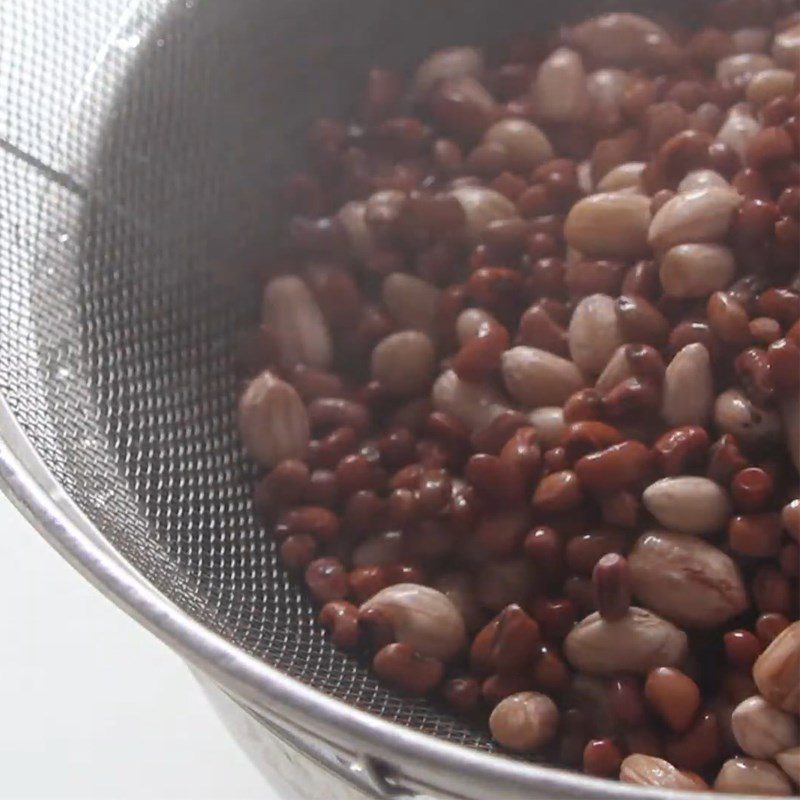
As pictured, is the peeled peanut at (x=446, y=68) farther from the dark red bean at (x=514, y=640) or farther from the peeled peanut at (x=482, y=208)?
the dark red bean at (x=514, y=640)

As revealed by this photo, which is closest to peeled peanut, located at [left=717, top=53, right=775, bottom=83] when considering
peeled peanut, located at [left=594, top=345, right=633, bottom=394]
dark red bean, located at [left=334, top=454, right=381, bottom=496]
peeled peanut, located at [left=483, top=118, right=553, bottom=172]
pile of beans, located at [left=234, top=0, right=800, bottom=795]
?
pile of beans, located at [left=234, top=0, right=800, bottom=795]

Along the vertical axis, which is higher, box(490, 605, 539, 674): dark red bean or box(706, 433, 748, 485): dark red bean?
box(706, 433, 748, 485): dark red bean

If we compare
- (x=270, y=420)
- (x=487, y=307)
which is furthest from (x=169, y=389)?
(x=487, y=307)

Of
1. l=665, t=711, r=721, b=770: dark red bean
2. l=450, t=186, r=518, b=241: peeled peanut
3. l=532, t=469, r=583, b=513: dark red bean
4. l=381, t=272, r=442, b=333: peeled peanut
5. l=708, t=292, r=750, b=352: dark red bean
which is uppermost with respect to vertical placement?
l=450, t=186, r=518, b=241: peeled peanut

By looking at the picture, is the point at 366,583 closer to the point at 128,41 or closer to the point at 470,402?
the point at 470,402

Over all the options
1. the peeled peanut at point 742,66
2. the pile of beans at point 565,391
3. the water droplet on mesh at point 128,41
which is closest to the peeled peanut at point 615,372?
the pile of beans at point 565,391

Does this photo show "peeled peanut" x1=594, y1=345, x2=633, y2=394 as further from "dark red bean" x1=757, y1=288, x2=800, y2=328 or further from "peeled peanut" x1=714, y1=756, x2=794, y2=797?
"peeled peanut" x1=714, y1=756, x2=794, y2=797
